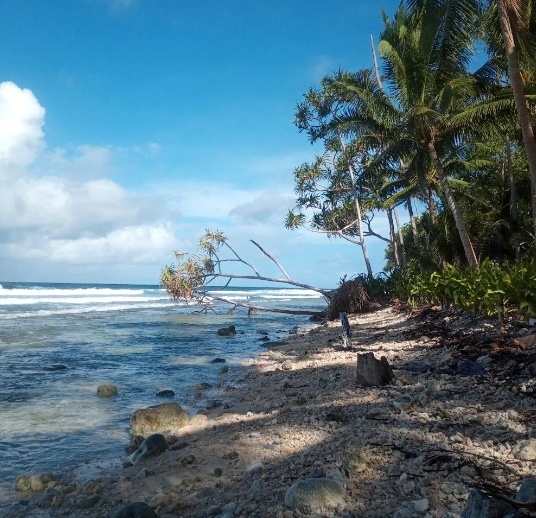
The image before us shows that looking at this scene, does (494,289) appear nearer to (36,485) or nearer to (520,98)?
(520,98)

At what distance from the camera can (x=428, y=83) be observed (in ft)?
45.5

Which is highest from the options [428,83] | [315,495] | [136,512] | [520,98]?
[428,83]

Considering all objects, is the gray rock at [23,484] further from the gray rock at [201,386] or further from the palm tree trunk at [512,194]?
the palm tree trunk at [512,194]

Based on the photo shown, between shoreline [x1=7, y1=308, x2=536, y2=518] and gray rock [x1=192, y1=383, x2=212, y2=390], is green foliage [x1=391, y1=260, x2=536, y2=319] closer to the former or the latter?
shoreline [x1=7, y1=308, x2=536, y2=518]

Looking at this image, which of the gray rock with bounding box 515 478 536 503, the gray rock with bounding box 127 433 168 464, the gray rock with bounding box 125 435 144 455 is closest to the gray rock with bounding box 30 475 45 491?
the gray rock with bounding box 127 433 168 464

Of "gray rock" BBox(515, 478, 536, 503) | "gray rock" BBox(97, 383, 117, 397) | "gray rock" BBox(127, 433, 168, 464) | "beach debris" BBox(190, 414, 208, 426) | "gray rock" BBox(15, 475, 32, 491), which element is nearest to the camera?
"gray rock" BBox(515, 478, 536, 503)

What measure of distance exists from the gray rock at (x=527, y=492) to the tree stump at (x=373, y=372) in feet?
11.4

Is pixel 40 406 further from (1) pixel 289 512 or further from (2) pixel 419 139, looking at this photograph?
(2) pixel 419 139

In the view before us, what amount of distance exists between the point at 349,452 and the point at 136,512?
1.70m

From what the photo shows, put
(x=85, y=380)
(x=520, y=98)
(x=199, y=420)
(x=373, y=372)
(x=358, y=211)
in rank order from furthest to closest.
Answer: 1. (x=358, y=211)
2. (x=85, y=380)
3. (x=520, y=98)
4. (x=199, y=420)
5. (x=373, y=372)

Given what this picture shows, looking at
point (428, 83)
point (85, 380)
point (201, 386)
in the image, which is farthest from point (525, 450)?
point (428, 83)

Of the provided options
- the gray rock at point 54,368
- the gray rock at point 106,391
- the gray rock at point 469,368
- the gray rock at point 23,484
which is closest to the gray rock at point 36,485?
the gray rock at point 23,484

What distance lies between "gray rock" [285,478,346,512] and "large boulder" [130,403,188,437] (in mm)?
3271

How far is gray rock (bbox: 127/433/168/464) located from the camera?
16.0 ft
